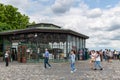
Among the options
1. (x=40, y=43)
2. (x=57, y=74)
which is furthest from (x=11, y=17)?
(x=57, y=74)

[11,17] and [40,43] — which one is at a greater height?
[11,17]

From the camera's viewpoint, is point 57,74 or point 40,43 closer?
point 57,74

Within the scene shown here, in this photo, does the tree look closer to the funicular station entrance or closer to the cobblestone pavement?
the funicular station entrance

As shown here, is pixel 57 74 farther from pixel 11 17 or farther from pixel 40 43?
pixel 11 17

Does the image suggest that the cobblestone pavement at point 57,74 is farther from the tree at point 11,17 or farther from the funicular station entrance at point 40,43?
the tree at point 11,17

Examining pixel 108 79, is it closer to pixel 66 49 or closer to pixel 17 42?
pixel 66 49

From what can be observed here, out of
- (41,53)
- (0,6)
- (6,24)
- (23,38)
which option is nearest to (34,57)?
(41,53)

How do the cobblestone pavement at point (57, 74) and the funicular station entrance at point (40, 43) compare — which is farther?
the funicular station entrance at point (40, 43)

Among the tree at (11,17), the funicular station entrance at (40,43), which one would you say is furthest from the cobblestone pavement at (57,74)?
the tree at (11,17)

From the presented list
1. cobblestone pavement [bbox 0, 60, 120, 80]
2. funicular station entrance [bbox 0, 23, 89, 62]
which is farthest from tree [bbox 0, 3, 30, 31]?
cobblestone pavement [bbox 0, 60, 120, 80]

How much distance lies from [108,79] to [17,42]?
31.6m

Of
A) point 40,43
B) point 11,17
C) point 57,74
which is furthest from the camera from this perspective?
point 11,17

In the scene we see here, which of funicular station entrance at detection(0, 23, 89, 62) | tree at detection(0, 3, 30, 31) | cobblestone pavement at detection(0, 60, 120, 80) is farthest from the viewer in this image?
tree at detection(0, 3, 30, 31)

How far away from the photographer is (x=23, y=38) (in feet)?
162
